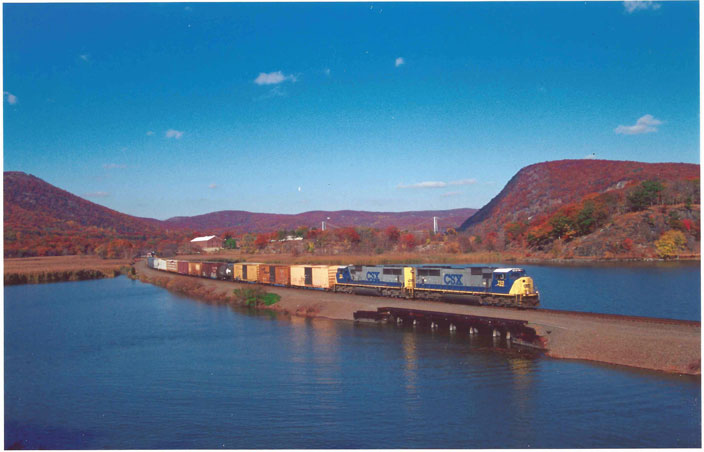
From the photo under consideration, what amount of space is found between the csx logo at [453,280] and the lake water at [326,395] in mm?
6544

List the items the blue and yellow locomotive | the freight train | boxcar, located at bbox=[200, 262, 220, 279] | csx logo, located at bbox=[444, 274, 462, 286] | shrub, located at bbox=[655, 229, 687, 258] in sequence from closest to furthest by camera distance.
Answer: the blue and yellow locomotive
the freight train
csx logo, located at bbox=[444, 274, 462, 286]
boxcar, located at bbox=[200, 262, 220, 279]
shrub, located at bbox=[655, 229, 687, 258]

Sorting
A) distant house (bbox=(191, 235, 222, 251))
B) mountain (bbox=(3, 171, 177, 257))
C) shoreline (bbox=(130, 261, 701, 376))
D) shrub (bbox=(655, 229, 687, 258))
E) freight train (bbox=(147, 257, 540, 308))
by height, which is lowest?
shoreline (bbox=(130, 261, 701, 376))

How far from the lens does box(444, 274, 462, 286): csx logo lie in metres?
40.7

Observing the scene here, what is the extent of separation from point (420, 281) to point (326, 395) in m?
22.9

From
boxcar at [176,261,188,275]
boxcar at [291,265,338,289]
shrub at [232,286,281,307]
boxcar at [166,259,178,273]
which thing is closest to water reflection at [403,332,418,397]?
boxcar at [291,265,338,289]

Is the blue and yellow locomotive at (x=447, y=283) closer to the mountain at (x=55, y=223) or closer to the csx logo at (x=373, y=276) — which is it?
the csx logo at (x=373, y=276)

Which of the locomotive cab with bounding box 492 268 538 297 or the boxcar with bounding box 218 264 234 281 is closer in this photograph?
the locomotive cab with bounding box 492 268 538 297

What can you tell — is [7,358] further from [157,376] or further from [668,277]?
[668,277]

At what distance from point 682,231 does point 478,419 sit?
92.1m

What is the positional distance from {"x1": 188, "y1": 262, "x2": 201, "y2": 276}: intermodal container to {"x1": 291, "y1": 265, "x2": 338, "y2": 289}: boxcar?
26.8m

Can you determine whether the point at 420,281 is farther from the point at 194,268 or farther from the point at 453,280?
the point at 194,268

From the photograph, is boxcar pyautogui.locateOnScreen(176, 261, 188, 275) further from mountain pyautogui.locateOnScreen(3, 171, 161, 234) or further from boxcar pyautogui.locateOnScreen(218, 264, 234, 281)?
mountain pyautogui.locateOnScreen(3, 171, 161, 234)

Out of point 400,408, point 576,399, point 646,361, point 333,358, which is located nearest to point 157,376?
point 333,358

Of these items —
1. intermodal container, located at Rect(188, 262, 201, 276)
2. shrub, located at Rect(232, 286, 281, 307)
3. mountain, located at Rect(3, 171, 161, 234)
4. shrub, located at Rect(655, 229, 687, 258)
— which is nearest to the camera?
shrub, located at Rect(232, 286, 281, 307)
